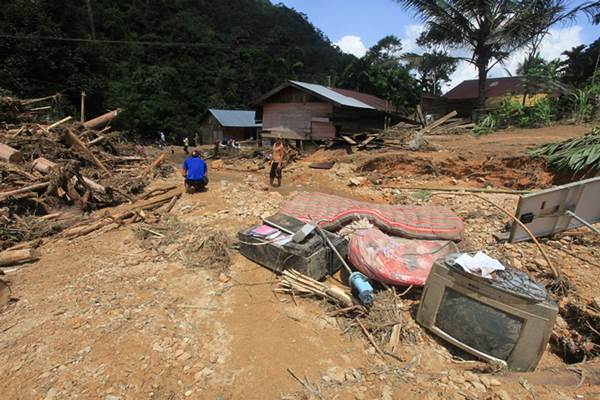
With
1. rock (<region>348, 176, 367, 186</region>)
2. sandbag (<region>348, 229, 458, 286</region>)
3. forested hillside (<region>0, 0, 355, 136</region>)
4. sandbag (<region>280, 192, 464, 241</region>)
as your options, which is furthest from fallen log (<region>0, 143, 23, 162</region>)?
forested hillside (<region>0, 0, 355, 136</region>)

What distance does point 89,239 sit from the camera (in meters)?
4.92

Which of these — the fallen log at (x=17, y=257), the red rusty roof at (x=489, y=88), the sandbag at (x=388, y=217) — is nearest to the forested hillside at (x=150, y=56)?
the red rusty roof at (x=489, y=88)

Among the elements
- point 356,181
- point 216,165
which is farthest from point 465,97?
point 216,165

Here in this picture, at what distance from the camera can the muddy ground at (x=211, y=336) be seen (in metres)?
2.30

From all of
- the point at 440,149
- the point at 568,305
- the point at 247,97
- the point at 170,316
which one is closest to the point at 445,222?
the point at 568,305

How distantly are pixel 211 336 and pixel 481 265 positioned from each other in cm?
262

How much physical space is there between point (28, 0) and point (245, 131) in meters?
16.3

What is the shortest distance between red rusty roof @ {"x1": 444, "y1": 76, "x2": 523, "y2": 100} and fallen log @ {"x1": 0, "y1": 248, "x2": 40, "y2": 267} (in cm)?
2686

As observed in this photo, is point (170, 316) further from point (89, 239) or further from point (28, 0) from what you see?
point (28, 0)

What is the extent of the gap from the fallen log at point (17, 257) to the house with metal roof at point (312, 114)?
11.0 metres

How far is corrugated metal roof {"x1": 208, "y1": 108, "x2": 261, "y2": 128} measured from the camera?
26.0 metres

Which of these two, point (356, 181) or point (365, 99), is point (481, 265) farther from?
point (365, 99)

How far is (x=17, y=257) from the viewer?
4164mm

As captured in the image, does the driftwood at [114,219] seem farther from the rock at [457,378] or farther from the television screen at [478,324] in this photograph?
the rock at [457,378]
